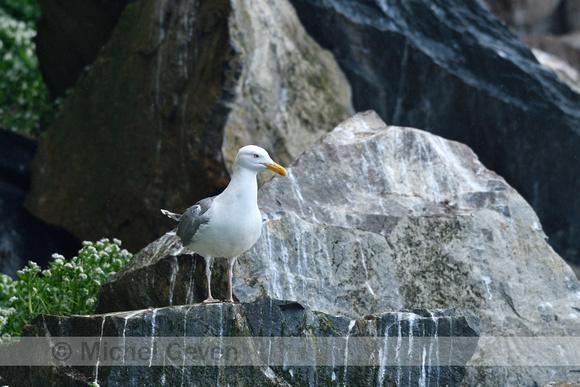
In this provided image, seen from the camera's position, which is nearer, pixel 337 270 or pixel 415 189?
pixel 337 270

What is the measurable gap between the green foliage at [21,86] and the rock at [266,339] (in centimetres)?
717

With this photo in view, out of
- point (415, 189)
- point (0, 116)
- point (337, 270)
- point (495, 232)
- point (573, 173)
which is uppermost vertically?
point (0, 116)

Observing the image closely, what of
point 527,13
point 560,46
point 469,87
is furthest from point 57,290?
point 527,13

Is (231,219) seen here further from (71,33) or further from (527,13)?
(527,13)

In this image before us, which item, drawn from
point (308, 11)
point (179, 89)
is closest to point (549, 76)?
point (308, 11)

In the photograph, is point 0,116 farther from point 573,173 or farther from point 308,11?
point 573,173

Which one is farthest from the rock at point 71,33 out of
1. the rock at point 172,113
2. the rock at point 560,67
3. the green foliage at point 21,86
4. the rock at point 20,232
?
the rock at point 560,67

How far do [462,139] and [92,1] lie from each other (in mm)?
5657

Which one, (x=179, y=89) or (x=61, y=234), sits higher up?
(x=179, y=89)

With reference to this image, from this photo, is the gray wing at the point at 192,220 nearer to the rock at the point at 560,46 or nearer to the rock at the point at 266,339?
the rock at the point at 266,339

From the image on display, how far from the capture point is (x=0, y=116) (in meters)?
12.1

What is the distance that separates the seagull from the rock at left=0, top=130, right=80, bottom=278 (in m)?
4.76

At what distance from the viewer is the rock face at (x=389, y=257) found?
20.3 feet

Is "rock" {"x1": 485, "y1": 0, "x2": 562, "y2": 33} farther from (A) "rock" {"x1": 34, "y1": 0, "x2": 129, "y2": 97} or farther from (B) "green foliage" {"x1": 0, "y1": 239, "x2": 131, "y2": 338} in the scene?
(B) "green foliage" {"x1": 0, "y1": 239, "x2": 131, "y2": 338}
